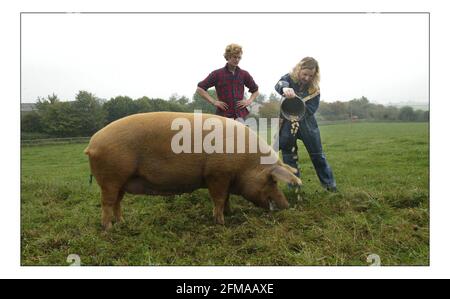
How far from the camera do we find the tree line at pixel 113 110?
5.63 meters

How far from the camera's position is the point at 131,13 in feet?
15.5

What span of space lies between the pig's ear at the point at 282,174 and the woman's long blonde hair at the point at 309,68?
1.70 meters

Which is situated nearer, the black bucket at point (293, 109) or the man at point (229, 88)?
the man at point (229, 88)

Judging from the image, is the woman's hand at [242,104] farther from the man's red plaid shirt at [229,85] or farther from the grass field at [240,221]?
the grass field at [240,221]

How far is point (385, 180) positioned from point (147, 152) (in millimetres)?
4358

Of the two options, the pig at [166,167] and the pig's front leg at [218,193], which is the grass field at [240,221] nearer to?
the pig's front leg at [218,193]

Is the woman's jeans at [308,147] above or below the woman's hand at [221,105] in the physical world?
below

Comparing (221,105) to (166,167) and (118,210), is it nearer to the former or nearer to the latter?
(166,167)

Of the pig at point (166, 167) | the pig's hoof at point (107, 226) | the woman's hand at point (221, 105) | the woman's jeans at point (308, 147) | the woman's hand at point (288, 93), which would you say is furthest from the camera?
the woman's jeans at point (308, 147)

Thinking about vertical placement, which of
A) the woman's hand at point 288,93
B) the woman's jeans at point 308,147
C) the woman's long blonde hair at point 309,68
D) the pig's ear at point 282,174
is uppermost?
the woman's long blonde hair at point 309,68

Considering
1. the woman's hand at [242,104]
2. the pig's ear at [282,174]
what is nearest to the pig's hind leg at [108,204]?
the pig's ear at [282,174]

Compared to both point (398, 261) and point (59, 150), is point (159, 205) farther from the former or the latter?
point (398, 261)

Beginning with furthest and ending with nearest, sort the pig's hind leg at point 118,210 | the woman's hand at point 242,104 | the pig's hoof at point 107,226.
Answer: the woman's hand at point 242,104 < the pig's hind leg at point 118,210 < the pig's hoof at point 107,226

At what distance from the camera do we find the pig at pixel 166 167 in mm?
4785
